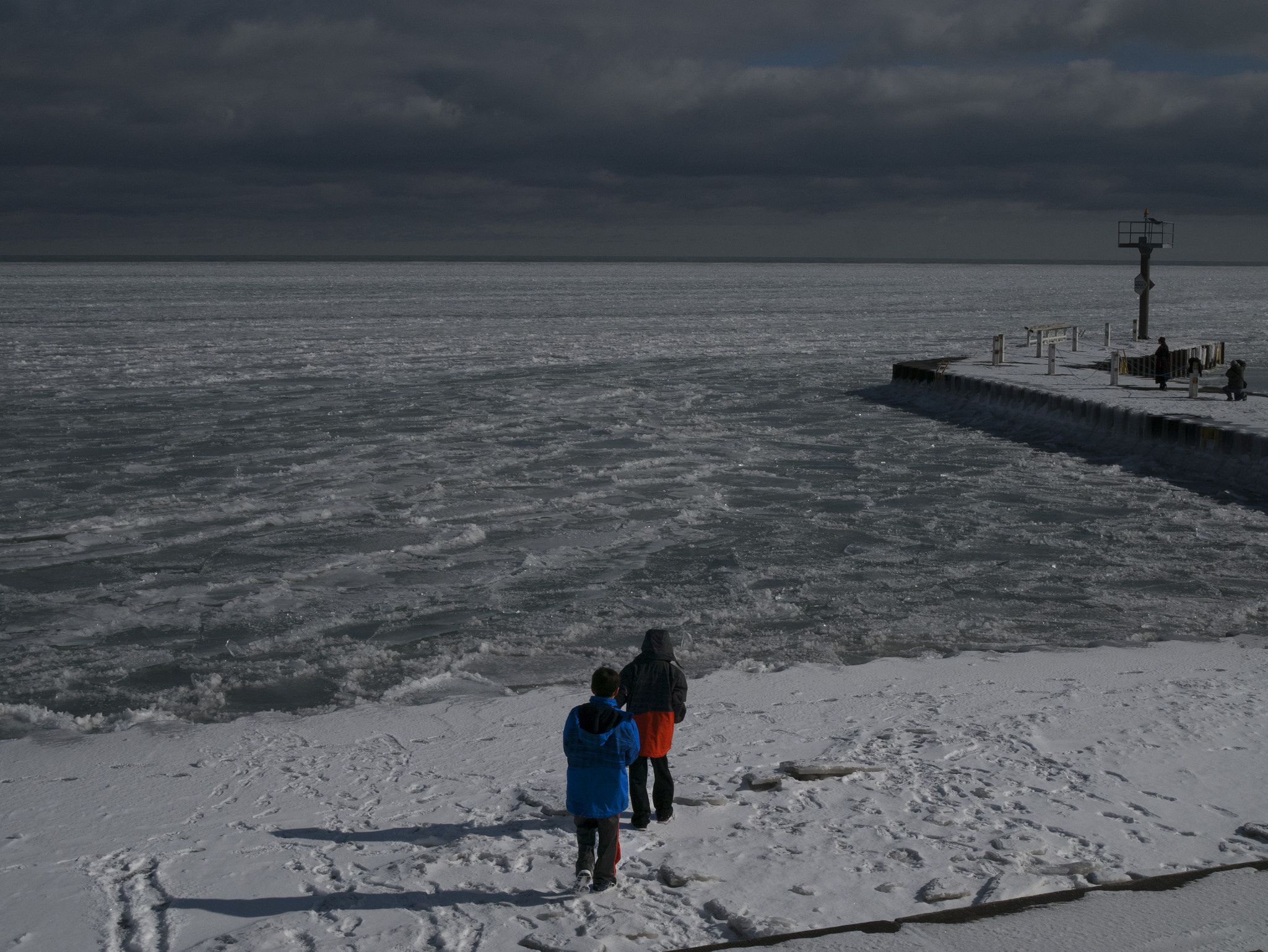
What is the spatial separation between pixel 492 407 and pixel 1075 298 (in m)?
83.1

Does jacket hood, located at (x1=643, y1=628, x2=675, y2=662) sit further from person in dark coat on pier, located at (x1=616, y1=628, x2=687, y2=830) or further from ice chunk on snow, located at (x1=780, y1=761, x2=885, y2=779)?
ice chunk on snow, located at (x1=780, y1=761, x2=885, y2=779)

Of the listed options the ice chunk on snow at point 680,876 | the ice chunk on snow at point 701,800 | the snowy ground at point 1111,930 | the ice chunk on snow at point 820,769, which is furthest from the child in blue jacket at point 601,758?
the ice chunk on snow at point 820,769

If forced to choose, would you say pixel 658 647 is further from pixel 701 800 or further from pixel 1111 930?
pixel 1111 930

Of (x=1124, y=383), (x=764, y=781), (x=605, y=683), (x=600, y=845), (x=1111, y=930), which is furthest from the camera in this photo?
(x=1124, y=383)

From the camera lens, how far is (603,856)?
584cm

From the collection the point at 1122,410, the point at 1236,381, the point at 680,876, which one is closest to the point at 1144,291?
the point at 1236,381

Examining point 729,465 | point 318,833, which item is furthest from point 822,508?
point 318,833

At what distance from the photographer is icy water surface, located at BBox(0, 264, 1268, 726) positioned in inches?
418

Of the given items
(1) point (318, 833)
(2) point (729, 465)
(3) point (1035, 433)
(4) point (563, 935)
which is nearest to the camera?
(4) point (563, 935)

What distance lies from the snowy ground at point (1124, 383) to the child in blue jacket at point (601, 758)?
55.3ft

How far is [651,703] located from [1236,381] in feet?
66.3

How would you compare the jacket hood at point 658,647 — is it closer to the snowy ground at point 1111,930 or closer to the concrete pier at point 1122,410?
the snowy ground at point 1111,930

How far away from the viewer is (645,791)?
258 inches

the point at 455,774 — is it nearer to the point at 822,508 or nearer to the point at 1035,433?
the point at 822,508
